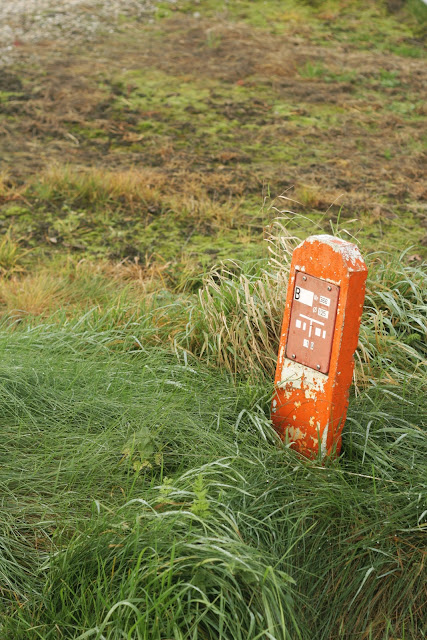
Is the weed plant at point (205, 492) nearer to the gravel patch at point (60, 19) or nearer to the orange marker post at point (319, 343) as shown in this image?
the orange marker post at point (319, 343)

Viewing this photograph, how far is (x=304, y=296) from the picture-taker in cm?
297

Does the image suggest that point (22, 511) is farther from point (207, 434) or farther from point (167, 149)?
point (167, 149)

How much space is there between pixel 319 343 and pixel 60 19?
367 inches

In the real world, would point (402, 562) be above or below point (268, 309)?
below

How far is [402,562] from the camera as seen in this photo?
259 centimetres

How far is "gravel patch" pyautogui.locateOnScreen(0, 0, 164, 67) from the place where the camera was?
32.7 ft

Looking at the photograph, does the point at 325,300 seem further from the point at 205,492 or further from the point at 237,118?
the point at 237,118

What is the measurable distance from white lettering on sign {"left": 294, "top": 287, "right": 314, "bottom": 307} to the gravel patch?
7.52m

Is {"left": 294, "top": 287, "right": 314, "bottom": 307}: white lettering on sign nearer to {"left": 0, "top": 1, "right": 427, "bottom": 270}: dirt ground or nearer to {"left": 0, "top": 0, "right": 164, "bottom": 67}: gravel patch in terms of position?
{"left": 0, "top": 1, "right": 427, "bottom": 270}: dirt ground

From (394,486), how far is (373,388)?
0.66 metres

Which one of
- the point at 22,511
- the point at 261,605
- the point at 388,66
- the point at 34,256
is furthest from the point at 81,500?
the point at 388,66

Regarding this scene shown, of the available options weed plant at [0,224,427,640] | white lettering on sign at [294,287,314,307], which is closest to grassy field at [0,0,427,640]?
weed plant at [0,224,427,640]

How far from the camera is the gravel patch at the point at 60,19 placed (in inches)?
392

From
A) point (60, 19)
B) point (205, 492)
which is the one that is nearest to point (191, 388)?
point (205, 492)
